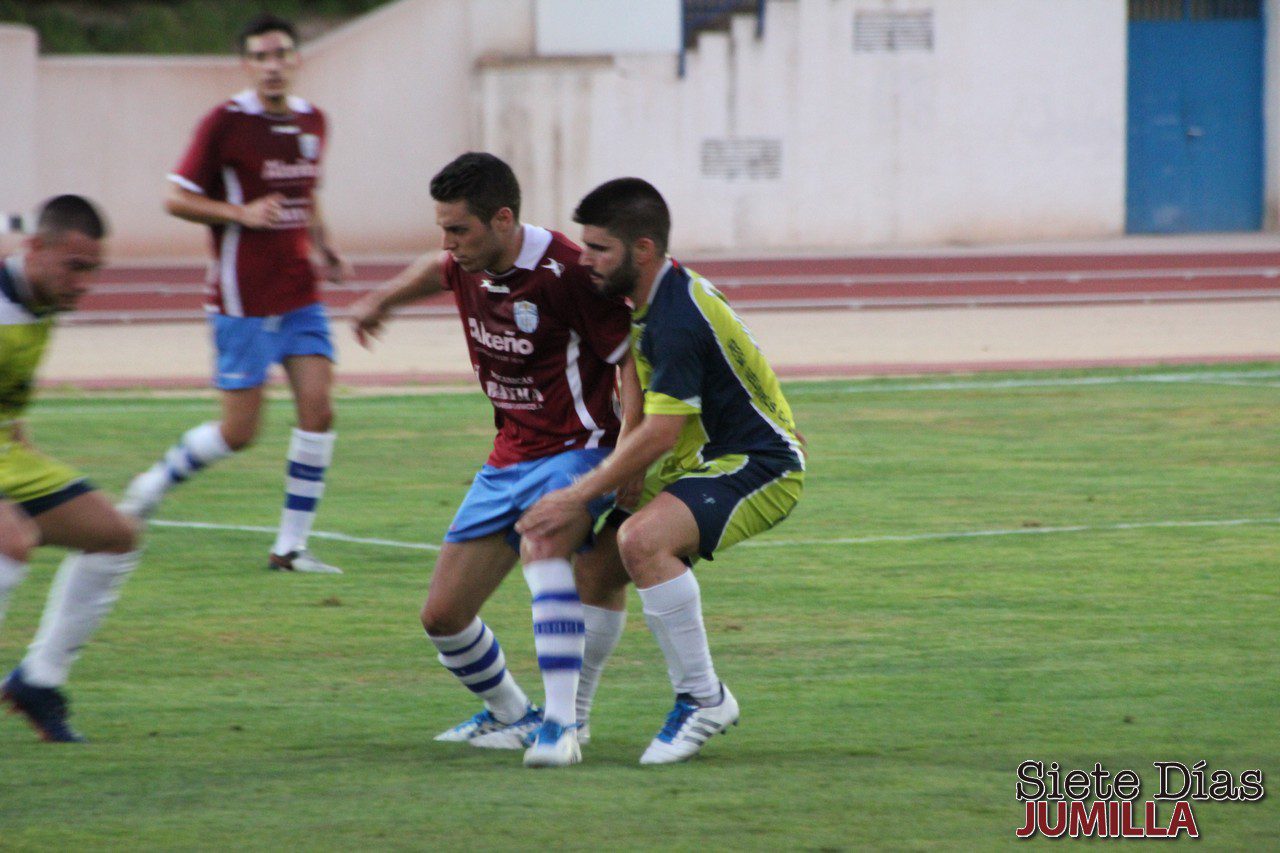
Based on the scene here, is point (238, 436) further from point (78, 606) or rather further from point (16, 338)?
point (16, 338)

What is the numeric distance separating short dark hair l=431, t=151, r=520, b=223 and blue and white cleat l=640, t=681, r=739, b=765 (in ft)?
4.83

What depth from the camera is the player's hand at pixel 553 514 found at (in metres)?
5.09

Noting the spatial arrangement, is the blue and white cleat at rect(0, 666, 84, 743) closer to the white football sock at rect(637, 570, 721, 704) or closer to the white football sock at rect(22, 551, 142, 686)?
the white football sock at rect(22, 551, 142, 686)

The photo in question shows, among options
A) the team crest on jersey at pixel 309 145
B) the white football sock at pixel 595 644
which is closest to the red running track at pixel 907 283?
the team crest on jersey at pixel 309 145

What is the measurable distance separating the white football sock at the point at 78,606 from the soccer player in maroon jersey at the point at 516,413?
96cm

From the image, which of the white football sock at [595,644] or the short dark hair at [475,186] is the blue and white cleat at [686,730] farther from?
the short dark hair at [475,186]

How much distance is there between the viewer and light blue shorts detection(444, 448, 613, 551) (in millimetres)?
5336

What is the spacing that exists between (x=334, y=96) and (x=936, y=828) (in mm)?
20971

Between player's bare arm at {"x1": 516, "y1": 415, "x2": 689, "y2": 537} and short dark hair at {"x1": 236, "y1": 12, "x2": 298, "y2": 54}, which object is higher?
short dark hair at {"x1": 236, "y1": 12, "x2": 298, "y2": 54}

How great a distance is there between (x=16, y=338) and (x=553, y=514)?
162 cm

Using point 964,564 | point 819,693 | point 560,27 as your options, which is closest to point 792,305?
point 560,27

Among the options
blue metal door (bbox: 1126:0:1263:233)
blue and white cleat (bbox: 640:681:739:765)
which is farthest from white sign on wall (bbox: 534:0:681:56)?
blue and white cleat (bbox: 640:681:739:765)

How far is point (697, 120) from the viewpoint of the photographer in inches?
968

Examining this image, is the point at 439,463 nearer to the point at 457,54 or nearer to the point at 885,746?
the point at 885,746
